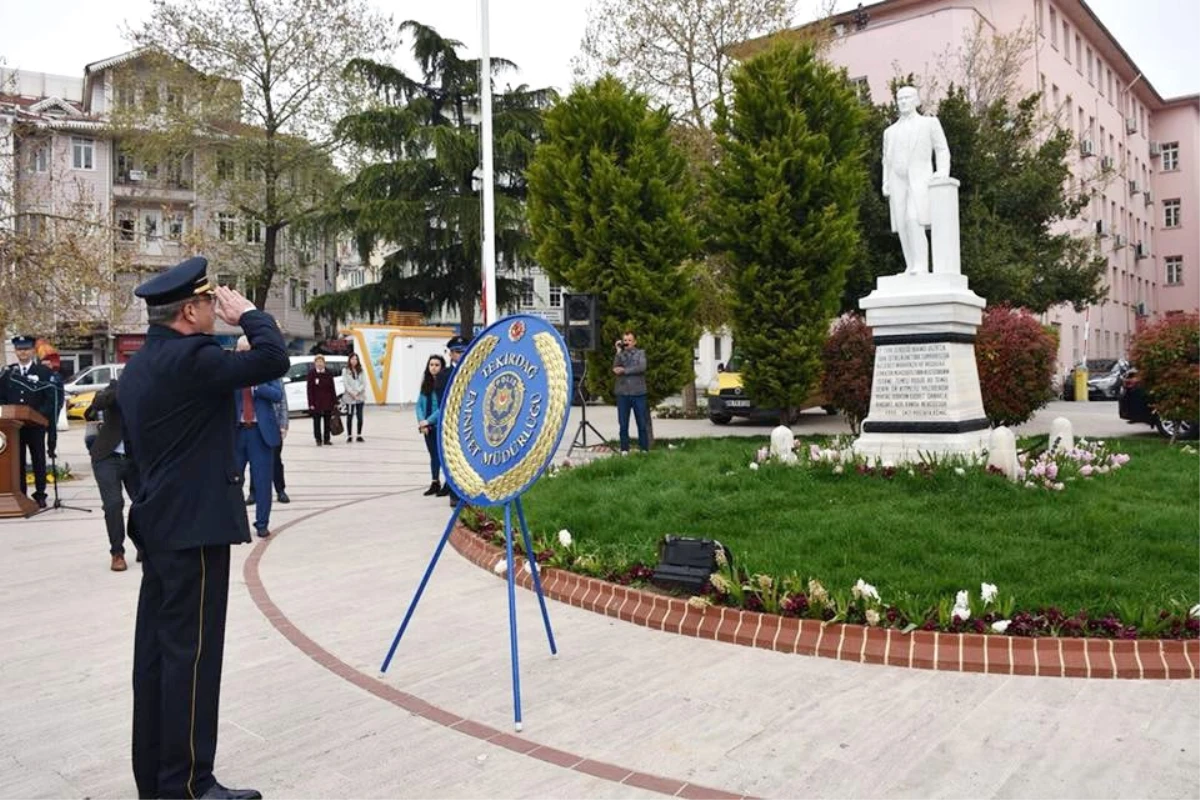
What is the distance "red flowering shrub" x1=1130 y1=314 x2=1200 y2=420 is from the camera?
13.3m

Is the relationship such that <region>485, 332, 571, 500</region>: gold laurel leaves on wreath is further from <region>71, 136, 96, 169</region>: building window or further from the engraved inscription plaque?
<region>71, 136, 96, 169</region>: building window

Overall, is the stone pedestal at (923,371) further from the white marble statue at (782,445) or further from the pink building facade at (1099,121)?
the pink building facade at (1099,121)

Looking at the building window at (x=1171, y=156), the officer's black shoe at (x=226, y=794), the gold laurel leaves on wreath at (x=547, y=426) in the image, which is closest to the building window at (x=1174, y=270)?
the building window at (x=1171, y=156)

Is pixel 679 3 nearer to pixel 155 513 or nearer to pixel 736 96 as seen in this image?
pixel 736 96

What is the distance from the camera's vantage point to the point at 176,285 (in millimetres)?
3428

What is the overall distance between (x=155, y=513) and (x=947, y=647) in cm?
387

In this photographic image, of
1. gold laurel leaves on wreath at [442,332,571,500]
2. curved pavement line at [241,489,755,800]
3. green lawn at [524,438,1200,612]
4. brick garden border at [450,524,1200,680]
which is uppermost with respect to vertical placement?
gold laurel leaves on wreath at [442,332,571,500]

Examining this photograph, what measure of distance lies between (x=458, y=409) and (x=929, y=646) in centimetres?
278

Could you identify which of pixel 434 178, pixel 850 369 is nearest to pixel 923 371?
pixel 850 369

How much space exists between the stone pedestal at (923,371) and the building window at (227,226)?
34.3 m

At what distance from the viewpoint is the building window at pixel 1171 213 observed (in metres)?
58.0

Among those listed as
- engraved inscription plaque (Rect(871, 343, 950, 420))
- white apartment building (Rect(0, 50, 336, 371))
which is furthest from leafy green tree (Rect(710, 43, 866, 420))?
white apartment building (Rect(0, 50, 336, 371))

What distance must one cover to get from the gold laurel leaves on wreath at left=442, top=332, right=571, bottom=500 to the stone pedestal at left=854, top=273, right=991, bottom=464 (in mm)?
5768

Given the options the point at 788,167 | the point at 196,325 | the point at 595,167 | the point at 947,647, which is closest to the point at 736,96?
the point at 788,167
